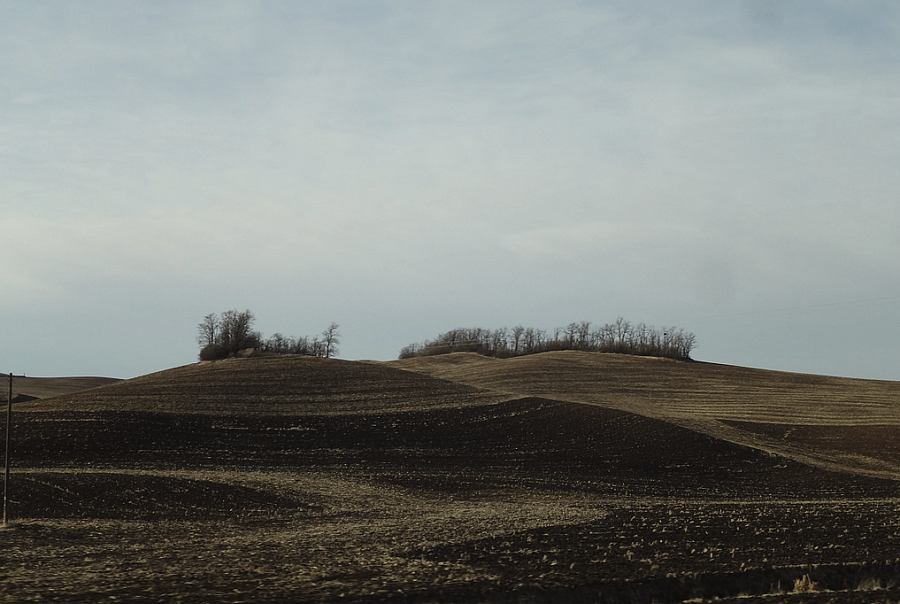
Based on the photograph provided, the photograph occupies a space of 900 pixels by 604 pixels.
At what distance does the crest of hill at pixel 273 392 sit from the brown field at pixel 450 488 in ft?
1.03

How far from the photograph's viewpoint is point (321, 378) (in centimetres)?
6134

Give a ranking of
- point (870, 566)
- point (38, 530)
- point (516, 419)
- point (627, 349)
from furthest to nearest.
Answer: point (627, 349) < point (516, 419) < point (38, 530) < point (870, 566)

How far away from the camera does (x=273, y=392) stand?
55.8 meters

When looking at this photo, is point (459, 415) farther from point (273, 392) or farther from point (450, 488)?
point (450, 488)

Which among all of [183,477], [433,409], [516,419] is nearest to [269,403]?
[433,409]

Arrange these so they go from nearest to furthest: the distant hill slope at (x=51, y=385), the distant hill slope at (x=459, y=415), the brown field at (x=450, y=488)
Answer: the brown field at (x=450, y=488)
the distant hill slope at (x=459, y=415)
the distant hill slope at (x=51, y=385)

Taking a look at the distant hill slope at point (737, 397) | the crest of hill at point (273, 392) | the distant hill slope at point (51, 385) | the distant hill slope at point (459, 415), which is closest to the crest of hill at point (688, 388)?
the distant hill slope at point (737, 397)

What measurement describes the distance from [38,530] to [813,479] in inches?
1282

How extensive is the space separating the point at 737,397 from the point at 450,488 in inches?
1479

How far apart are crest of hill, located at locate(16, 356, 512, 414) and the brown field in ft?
1.03

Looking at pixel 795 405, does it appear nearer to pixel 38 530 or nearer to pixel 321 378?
pixel 321 378

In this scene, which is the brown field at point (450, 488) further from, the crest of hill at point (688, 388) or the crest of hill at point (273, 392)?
the crest of hill at point (688, 388)

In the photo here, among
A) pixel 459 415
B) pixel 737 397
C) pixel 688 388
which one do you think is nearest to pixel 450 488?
pixel 459 415

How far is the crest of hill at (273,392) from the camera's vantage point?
5047 cm
